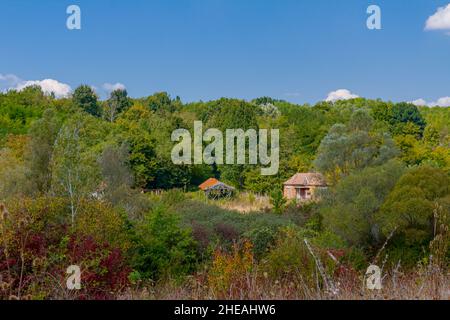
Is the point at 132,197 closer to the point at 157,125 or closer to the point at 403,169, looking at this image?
the point at 403,169

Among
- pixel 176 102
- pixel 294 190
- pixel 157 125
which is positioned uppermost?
pixel 176 102

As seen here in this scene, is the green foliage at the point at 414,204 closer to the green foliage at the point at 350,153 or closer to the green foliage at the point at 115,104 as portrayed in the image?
the green foliage at the point at 350,153

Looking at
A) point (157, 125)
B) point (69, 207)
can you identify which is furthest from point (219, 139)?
point (69, 207)

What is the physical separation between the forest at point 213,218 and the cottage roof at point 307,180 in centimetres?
132

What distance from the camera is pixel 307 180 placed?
29.2m

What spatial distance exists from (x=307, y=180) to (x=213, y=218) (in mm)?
12466

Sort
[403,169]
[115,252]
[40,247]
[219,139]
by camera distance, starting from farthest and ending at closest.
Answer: [219,139] < [403,169] < [115,252] < [40,247]

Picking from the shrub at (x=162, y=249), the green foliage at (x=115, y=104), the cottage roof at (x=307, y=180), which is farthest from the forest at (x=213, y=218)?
the green foliage at (x=115, y=104)

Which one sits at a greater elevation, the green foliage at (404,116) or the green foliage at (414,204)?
the green foliage at (404,116)

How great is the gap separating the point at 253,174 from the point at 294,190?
3043 mm

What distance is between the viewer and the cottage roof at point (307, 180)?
2695cm

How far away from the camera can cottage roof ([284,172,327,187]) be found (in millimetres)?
26945

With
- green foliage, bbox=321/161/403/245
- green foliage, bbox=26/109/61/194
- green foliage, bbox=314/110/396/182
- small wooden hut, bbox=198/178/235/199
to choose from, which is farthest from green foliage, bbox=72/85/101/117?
green foliage, bbox=321/161/403/245
